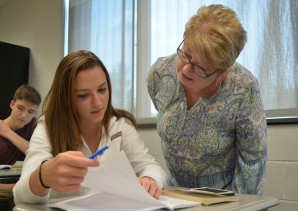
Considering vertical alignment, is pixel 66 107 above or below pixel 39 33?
below

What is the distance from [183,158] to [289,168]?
856 millimetres

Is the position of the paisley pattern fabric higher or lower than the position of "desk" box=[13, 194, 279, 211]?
higher

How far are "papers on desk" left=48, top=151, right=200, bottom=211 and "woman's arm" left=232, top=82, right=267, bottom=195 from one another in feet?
1.46

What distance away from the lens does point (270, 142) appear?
171cm

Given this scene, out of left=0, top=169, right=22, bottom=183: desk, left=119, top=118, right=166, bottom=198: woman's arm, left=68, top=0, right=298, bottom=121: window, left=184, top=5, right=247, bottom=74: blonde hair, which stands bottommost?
left=0, top=169, right=22, bottom=183: desk

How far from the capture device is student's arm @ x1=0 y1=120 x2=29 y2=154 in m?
2.34

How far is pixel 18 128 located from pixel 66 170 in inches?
84.6

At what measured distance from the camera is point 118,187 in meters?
0.63

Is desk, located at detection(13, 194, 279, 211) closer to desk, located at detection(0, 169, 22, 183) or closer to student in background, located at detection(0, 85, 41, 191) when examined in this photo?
desk, located at detection(0, 169, 22, 183)

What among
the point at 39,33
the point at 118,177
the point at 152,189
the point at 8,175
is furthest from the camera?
the point at 39,33

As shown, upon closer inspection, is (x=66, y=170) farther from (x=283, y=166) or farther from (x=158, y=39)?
(x=158, y=39)

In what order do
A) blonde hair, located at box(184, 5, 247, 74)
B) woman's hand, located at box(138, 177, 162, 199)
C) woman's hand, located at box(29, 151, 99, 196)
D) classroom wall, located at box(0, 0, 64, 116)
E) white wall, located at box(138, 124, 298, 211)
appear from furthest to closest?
classroom wall, located at box(0, 0, 64, 116) → white wall, located at box(138, 124, 298, 211) → blonde hair, located at box(184, 5, 247, 74) → woman's hand, located at box(138, 177, 162, 199) → woman's hand, located at box(29, 151, 99, 196)

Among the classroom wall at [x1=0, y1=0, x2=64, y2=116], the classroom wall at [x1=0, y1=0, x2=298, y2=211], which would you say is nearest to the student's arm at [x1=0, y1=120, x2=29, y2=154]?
the classroom wall at [x1=0, y1=0, x2=298, y2=211]

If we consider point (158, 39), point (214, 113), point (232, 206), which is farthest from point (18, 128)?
point (232, 206)
